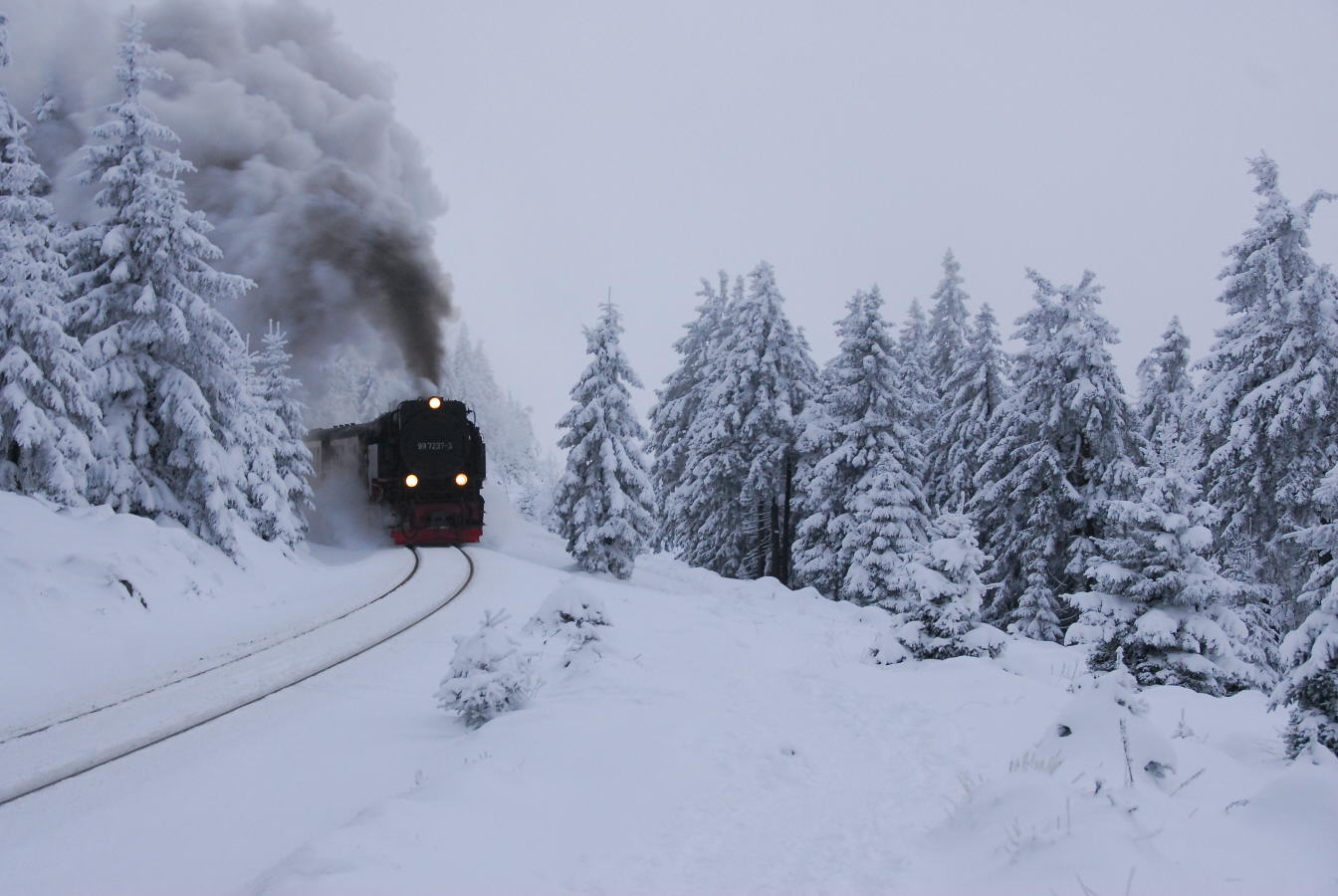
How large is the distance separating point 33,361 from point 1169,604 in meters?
20.2

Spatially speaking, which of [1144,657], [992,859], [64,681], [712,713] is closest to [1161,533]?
[1144,657]

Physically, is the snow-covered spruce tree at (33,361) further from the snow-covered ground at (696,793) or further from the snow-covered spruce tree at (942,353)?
the snow-covered spruce tree at (942,353)

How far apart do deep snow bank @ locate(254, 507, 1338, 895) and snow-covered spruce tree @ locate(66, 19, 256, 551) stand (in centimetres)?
1177

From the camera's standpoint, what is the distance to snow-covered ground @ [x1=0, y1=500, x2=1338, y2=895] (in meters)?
4.27

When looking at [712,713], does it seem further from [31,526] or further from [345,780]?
Result: [31,526]

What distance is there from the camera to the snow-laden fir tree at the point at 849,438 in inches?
1017

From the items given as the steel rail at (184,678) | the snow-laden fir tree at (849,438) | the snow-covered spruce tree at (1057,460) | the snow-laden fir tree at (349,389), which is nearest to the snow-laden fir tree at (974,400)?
the snow-laden fir tree at (849,438)

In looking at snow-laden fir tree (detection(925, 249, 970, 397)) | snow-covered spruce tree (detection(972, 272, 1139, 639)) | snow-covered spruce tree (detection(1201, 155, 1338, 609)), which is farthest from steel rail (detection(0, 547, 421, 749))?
snow-laden fir tree (detection(925, 249, 970, 397))

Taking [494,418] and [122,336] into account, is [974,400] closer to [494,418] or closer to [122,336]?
[122,336]

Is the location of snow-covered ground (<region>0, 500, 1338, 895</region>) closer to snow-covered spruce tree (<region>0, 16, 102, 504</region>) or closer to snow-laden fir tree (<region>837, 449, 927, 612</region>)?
snow-covered spruce tree (<region>0, 16, 102, 504</region>)

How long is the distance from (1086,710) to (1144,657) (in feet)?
18.3

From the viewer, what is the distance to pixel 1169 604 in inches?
420

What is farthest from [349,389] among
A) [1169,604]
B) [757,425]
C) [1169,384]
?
[1169,604]

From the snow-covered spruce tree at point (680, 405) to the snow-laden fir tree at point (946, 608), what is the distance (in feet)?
78.8
